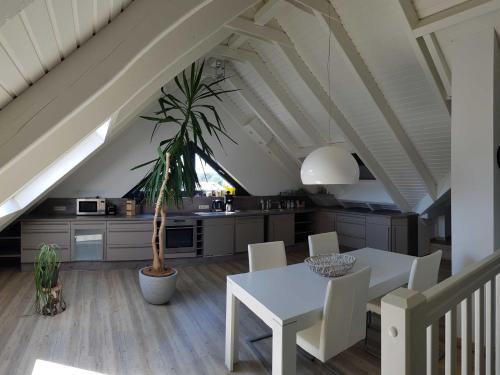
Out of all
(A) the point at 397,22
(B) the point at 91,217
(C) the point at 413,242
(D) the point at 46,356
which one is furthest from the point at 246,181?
(D) the point at 46,356

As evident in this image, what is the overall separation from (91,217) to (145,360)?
2.91 m

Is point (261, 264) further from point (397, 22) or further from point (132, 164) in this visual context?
point (132, 164)

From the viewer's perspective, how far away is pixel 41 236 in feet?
14.3

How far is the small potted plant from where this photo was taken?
3.04 meters

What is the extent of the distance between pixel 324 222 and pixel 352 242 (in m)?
0.79

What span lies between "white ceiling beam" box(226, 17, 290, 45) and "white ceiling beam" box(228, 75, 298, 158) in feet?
4.22

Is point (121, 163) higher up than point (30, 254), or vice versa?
point (121, 163)

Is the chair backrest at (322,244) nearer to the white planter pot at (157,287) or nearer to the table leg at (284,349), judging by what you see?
the table leg at (284,349)

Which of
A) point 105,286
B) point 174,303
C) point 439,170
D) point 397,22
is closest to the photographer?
point 397,22

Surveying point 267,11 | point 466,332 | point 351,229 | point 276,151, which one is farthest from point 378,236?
point 466,332

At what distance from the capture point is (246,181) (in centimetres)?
628

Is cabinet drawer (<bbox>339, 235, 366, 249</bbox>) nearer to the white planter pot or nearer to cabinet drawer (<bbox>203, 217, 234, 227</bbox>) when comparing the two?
cabinet drawer (<bbox>203, 217, 234, 227</bbox>)

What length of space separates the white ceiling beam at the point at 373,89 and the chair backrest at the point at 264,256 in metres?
2.17

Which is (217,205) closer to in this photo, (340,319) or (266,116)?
(266,116)
